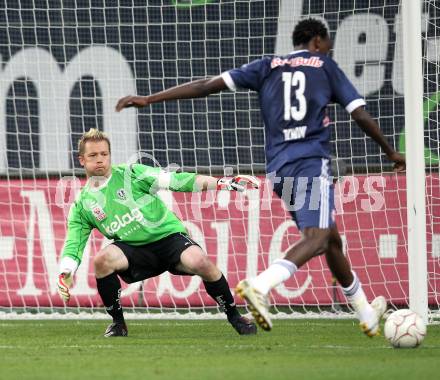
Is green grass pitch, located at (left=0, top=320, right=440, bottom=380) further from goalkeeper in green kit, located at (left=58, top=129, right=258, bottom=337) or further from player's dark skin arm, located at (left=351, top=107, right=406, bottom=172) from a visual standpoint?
player's dark skin arm, located at (left=351, top=107, right=406, bottom=172)

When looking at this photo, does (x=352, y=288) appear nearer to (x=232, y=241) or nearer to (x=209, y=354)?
(x=209, y=354)

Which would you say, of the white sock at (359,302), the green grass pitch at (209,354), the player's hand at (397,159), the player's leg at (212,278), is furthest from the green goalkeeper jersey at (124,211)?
the player's hand at (397,159)

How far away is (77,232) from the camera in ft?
25.8

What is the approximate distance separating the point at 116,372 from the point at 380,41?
6.41m

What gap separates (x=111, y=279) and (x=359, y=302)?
6.42 ft

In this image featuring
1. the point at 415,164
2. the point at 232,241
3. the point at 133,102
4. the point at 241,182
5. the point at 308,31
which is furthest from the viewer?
the point at 232,241

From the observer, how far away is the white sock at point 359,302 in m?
6.58

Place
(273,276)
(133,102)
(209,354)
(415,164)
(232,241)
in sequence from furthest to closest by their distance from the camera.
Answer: (232,241) < (415,164) < (133,102) < (209,354) < (273,276)

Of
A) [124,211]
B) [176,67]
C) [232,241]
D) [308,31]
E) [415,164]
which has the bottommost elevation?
[232,241]

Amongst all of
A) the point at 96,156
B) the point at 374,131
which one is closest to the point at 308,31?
the point at 374,131

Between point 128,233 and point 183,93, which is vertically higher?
point 183,93

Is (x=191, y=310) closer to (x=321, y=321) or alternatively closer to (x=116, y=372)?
(x=321, y=321)

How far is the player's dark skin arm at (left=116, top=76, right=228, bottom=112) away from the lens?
250 inches

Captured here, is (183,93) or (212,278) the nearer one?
(183,93)
